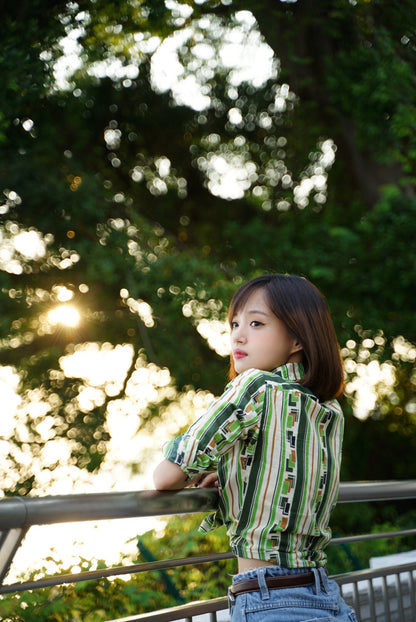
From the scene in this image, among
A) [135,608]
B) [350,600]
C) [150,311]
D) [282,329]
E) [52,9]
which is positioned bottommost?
[135,608]

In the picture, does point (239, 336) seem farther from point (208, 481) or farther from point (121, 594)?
point (121, 594)

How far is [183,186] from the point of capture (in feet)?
34.5

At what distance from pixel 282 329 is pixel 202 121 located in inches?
352

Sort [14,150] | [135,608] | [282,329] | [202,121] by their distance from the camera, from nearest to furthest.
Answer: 1. [282,329]
2. [135,608]
3. [14,150]
4. [202,121]

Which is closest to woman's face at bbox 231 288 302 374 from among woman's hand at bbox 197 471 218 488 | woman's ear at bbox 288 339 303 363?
woman's ear at bbox 288 339 303 363

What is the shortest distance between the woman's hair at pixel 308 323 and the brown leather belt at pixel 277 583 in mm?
416

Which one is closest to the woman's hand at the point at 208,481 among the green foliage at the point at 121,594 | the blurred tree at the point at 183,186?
the green foliage at the point at 121,594

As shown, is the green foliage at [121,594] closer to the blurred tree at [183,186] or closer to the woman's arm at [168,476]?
the woman's arm at [168,476]

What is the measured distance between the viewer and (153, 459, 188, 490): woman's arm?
1665 millimetres

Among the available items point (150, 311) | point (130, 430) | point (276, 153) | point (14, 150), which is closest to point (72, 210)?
point (14, 150)

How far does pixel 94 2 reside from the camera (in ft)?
24.1

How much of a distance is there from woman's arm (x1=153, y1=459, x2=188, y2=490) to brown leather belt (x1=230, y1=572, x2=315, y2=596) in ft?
0.84

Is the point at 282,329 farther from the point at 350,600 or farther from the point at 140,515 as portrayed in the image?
the point at 350,600

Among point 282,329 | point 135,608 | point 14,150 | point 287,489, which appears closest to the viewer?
point 287,489
